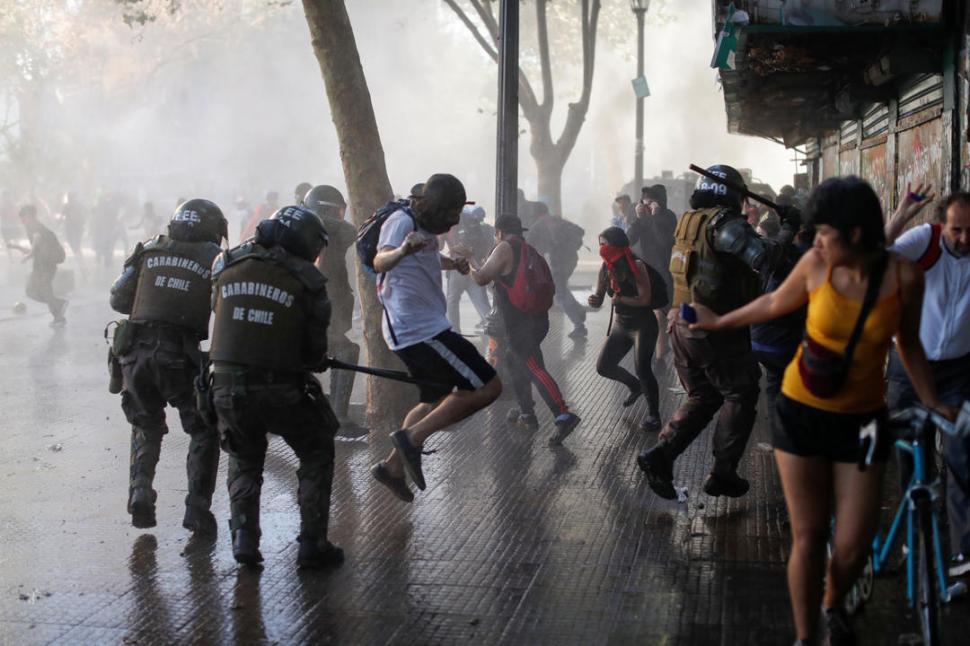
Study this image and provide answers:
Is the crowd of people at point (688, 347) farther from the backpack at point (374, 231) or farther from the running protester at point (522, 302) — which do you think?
the running protester at point (522, 302)

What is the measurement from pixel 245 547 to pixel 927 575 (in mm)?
2924

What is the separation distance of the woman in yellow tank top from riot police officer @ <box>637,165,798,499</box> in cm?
209

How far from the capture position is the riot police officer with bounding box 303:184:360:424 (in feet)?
29.7

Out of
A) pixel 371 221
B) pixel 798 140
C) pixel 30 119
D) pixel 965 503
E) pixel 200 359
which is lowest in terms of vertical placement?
pixel 965 503

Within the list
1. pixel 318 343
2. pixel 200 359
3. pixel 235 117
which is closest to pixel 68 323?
pixel 200 359

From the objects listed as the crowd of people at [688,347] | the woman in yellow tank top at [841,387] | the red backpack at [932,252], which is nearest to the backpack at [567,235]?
the crowd of people at [688,347]

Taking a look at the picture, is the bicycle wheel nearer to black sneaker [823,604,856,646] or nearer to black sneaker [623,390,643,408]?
black sneaker [823,604,856,646]

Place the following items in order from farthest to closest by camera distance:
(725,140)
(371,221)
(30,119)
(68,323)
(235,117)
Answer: (725,140), (235,117), (30,119), (68,323), (371,221)

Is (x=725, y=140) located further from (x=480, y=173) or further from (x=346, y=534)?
(x=346, y=534)

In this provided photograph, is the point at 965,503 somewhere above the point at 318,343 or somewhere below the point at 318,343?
below

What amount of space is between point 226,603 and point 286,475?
2527 millimetres

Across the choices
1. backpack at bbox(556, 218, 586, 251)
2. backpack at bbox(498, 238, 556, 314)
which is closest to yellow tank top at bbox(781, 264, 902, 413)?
backpack at bbox(498, 238, 556, 314)

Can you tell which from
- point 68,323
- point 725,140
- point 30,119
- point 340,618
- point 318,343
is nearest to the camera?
point 340,618

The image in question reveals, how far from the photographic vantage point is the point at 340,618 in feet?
16.2
